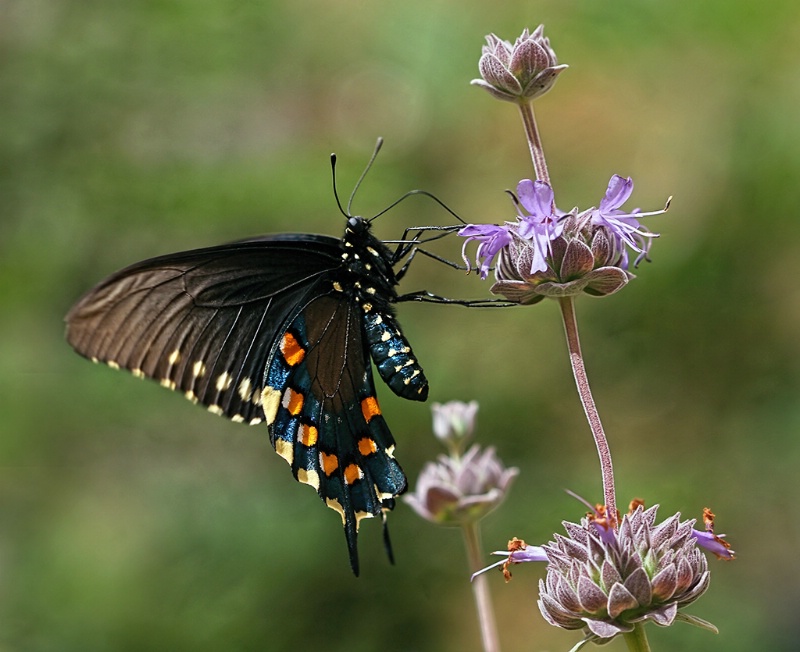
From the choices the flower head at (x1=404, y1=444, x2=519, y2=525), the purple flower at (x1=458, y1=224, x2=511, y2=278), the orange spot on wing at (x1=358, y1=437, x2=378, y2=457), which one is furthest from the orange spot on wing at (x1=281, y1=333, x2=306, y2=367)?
the purple flower at (x1=458, y1=224, x2=511, y2=278)

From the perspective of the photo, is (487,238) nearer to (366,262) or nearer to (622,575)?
(622,575)

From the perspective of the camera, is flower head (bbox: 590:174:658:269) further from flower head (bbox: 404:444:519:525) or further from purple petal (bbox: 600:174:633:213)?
flower head (bbox: 404:444:519:525)

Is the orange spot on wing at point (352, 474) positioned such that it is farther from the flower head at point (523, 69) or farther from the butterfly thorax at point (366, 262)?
the flower head at point (523, 69)

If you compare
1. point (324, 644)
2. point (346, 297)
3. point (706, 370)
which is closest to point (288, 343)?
point (346, 297)

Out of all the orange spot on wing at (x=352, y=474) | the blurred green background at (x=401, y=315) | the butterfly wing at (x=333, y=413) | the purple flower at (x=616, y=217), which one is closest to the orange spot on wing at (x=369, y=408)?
the butterfly wing at (x=333, y=413)

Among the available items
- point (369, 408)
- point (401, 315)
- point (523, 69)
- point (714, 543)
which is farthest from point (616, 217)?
point (401, 315)

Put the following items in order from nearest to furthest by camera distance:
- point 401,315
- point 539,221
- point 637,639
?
1. point 637,639
2. point 539,221
3. point 401,315

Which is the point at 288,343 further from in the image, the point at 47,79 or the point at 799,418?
the point at 47,79
